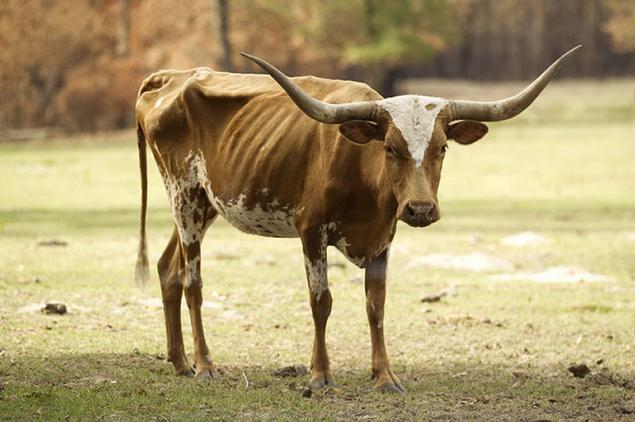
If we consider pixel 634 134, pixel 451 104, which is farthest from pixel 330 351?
pixel 634 134

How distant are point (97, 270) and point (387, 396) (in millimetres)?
6363

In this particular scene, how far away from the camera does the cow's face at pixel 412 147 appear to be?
24.8ft

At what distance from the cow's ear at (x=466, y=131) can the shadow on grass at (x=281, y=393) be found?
1.71m

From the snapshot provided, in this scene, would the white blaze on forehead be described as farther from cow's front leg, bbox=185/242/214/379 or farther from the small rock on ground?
cow's front leg, bbox=185/242/214/379

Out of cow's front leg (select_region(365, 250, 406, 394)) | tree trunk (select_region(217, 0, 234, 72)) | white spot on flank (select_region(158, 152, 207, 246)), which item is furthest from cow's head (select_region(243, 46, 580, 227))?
tree trunk (select_region(217, 0, 234, 72))

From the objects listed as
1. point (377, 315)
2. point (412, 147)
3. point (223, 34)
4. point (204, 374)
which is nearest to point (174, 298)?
point (204, 374)

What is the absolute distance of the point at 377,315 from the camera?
8.46 meters

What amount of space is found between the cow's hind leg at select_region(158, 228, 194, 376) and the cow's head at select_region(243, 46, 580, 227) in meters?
2.03

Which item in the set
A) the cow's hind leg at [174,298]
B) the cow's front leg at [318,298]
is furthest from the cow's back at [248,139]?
the cow's hind leg at [174,298]

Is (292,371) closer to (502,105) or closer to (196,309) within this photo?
(196,309)

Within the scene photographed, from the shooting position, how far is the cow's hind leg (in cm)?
888

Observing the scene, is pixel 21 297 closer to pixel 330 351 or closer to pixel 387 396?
pixel 330 351

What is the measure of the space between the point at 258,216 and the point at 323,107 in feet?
3.83

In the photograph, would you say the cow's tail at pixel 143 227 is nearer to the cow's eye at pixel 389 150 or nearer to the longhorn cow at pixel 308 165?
the longhorn cow at pixel 308 165
